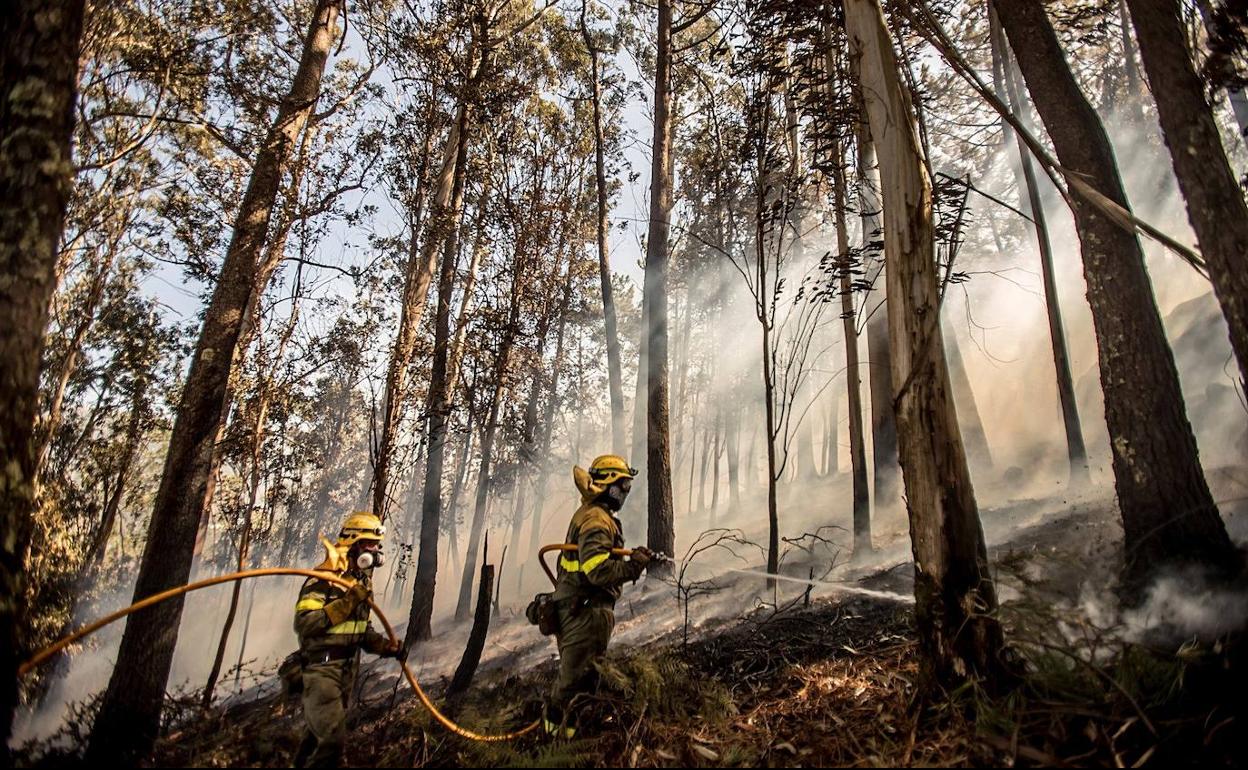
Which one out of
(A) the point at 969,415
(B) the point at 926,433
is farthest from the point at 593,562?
(A) the point at 969,415

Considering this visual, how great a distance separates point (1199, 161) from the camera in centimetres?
401

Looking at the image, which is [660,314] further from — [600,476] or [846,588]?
[846,588]

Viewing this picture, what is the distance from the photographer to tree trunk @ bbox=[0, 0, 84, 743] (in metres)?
2.12

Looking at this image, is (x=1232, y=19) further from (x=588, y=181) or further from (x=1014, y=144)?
(x=588, y=181)

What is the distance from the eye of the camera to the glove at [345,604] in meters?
3.77

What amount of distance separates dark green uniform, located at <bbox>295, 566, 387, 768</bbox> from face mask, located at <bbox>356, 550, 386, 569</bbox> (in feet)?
0.51

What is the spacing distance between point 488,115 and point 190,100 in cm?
562

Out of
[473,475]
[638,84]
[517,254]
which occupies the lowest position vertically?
[473,475]

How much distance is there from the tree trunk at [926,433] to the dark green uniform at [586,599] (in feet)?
5.90

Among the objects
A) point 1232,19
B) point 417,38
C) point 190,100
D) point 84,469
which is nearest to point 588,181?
point 417,38

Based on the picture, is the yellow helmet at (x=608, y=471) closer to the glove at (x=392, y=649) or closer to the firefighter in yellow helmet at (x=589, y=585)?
the firefighter in yellow helmet at (x=589, y=585)

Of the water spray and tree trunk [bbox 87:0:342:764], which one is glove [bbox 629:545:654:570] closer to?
the water spray

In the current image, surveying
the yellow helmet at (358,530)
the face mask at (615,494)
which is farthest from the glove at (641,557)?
the yellow helmet at (358,530)

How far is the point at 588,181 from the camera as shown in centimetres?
1800
